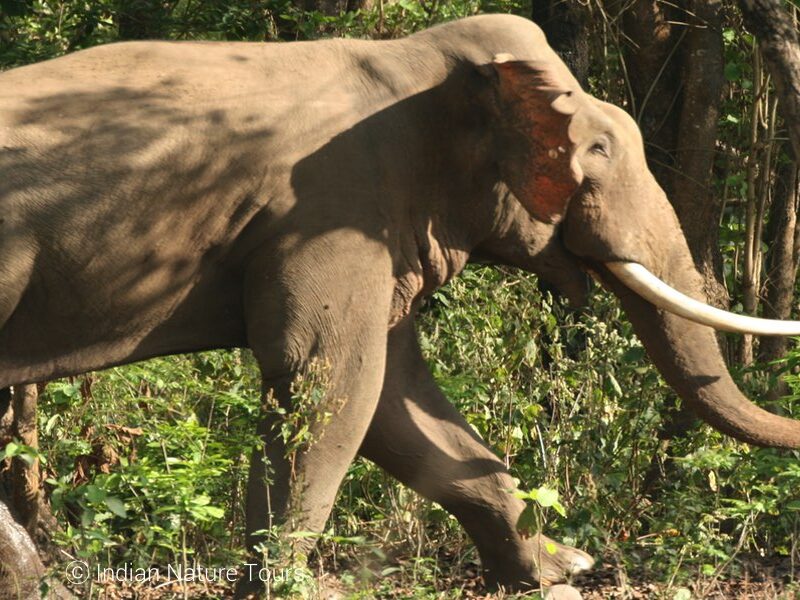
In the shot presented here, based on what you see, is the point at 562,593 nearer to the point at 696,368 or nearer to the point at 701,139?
the point at 696,368

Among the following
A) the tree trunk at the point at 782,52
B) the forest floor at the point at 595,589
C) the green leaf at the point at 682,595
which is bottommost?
the forest floor at the point at 595,589

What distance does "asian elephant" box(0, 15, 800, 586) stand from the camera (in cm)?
613

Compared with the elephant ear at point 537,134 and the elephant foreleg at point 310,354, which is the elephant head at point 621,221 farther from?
the elephant foreleg at point 310,354

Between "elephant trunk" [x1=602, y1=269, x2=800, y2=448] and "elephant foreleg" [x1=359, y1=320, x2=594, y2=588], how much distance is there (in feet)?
2.67

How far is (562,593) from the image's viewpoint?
Answer: 6770mm

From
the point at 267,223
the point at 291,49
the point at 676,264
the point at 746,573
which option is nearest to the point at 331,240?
the point at 267,223

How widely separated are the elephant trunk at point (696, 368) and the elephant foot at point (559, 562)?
0.79 meters

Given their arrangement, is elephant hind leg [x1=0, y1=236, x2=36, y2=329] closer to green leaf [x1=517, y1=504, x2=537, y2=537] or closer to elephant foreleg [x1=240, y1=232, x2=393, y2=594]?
elephant foreleg [x1=240, y1=232, x2=393, y2=594]

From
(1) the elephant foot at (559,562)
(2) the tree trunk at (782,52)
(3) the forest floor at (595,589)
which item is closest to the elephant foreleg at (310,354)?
(3) the forest floor at (595,589)

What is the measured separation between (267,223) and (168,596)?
162cm

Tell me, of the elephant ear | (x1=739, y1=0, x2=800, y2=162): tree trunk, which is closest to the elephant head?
the elephant ear

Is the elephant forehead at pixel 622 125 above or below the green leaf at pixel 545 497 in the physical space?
above

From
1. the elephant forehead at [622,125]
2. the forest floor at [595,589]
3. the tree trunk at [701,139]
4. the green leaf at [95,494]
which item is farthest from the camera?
the tree trunk at [701,139]

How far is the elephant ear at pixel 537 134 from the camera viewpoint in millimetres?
6441
